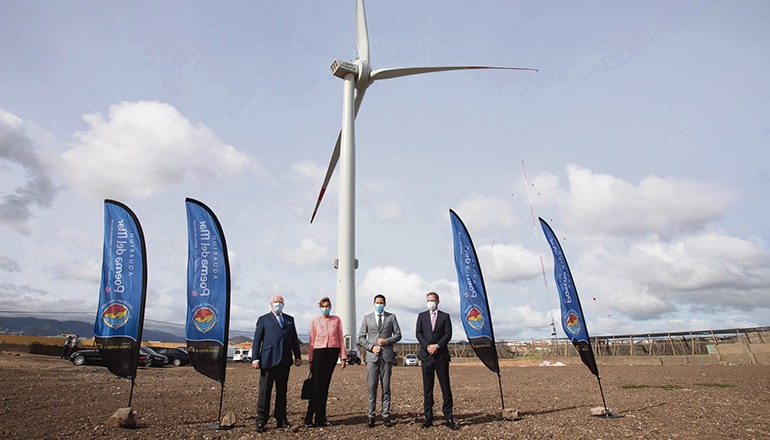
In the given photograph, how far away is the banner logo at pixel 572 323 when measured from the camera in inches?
382

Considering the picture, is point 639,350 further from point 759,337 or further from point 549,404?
point 549,404

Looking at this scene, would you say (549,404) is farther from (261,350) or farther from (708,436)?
(261,350)

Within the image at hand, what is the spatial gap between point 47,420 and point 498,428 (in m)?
7.68

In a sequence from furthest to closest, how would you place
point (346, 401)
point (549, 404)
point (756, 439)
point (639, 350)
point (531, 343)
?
point (531, 343) < point (639, 350) < point (346, 401) < point (549, 404) < point (756, 439)

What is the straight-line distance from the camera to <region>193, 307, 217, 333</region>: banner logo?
26.9ft

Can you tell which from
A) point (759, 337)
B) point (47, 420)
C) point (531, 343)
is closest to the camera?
point (47, 420)

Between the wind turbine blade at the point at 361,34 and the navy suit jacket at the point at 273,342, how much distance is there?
32.3 meters

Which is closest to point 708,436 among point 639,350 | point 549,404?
point 549,404

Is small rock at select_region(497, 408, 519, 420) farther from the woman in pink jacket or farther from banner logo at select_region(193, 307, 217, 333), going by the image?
banner logo at select_region(193, 307, 217, 333)

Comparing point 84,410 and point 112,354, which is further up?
point 112,354

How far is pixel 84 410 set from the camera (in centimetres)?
881

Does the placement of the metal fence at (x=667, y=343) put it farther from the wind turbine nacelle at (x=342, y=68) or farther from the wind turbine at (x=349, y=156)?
the wind turbine nacelle at (x=342, y=68)

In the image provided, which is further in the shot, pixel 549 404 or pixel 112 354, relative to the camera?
pixel 549 404

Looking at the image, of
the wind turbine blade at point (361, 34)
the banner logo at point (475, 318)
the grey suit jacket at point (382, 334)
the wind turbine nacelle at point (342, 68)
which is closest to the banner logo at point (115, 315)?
the grey suit jacket at point (382, 334)
